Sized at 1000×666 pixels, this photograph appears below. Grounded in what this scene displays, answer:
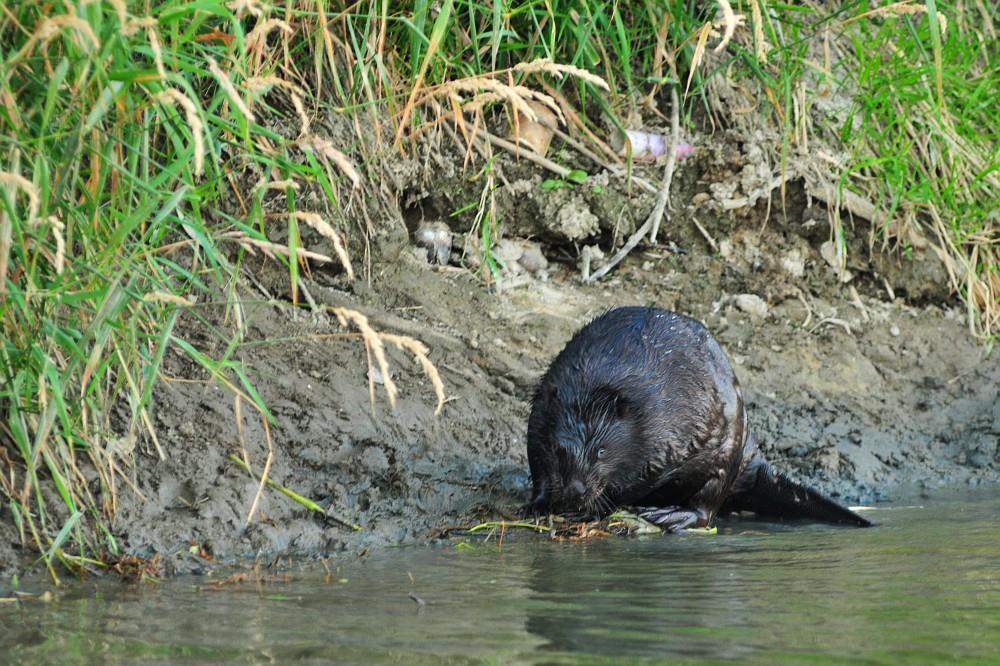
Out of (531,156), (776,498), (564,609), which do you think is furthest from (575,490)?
(531,156)

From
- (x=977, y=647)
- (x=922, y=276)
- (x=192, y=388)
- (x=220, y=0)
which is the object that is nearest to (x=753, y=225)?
(x=922, y=276)

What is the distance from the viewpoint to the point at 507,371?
5047mm

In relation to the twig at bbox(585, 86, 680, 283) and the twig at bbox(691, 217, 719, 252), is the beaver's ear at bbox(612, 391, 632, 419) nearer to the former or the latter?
the twig at bbox(585, 86, 680, 283)

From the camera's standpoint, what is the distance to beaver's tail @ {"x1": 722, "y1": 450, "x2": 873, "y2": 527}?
14.6 feet

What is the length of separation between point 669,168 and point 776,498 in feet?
5.74

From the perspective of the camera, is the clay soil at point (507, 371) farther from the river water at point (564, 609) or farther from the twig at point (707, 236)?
the river water at point (564, 609)

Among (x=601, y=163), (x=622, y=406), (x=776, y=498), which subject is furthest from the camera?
(x=601, y=163)

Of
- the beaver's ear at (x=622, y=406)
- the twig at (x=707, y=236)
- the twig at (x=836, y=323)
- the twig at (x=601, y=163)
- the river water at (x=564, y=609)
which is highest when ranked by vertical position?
the twig at (x=601, y=163)

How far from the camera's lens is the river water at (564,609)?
245 centimetres

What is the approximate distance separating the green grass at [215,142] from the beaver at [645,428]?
970 mm

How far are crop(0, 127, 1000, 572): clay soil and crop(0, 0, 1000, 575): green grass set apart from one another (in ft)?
0.54

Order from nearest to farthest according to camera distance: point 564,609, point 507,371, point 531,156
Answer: point 564,609
point 507,371
point 531,156

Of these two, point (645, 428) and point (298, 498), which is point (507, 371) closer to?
point (645, 428)

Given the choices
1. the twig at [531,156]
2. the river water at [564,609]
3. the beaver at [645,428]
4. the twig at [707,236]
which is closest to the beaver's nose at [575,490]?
the beaver at [645,428]
